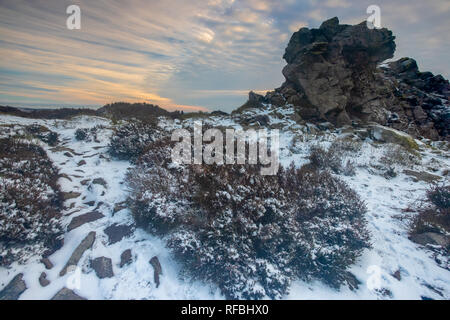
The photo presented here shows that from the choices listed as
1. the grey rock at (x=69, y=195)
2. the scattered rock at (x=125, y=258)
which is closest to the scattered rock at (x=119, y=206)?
the grey rock at (x=69, y=195)

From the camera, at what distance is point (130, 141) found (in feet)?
23.3

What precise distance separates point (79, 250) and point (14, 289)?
870 mm

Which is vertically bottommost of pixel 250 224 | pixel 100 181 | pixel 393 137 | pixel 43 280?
pixel 43 280

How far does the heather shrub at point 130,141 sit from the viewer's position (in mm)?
7023

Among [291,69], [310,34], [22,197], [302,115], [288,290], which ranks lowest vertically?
[288,290]

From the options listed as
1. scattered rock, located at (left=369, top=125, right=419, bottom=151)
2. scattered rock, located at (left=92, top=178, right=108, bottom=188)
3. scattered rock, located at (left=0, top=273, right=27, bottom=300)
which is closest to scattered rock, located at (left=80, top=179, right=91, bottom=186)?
scattered rock, located at (left=92, top=178, right=108, bottom=188)

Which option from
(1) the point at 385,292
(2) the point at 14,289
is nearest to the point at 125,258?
(2) the point at 14,289

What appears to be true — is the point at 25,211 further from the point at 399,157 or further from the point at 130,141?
the point at 399,157

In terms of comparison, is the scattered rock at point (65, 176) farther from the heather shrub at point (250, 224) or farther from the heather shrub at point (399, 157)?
the heather shrub at point (399, 157)

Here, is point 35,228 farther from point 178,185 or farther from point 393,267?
point 393,267

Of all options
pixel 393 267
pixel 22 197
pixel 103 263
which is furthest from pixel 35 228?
pixel 393 267

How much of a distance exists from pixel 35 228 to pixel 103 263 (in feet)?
4.48

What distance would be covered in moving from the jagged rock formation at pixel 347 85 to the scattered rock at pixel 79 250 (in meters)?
14.9

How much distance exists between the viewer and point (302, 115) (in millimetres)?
15070
